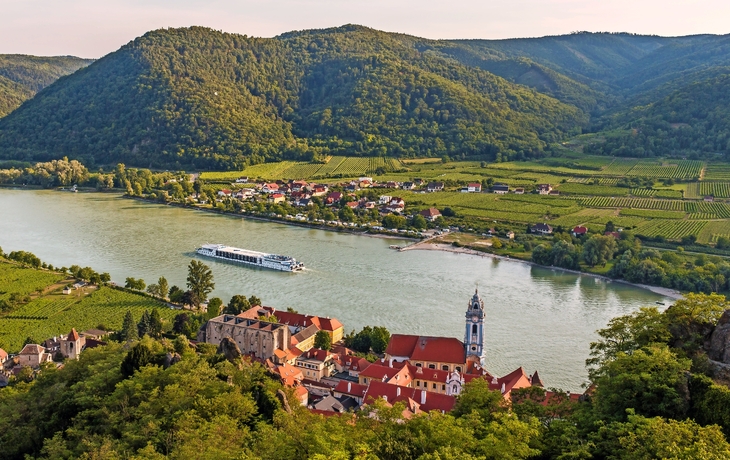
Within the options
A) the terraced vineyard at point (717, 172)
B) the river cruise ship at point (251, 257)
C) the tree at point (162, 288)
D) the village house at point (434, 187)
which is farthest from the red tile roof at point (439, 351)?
the terraced vineyard at point (717, 172)

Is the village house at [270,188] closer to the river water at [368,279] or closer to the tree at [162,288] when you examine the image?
the river water at [368,279]

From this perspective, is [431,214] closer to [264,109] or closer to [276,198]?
[276,198]

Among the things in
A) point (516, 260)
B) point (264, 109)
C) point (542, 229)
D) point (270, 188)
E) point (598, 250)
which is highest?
point (264, 109)

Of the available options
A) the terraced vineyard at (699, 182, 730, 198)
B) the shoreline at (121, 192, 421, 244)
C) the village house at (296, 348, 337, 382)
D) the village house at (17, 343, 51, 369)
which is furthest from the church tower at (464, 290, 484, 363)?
the terraced vineyard at (699, 182, 730, 198)

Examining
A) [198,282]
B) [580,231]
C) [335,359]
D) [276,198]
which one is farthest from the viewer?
[276,198]

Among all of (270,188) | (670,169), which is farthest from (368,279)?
(670,169)

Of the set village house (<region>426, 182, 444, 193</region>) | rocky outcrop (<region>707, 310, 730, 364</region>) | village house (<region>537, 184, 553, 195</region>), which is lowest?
rocky outcrop (<region>707, 310, 730, 364</region>)

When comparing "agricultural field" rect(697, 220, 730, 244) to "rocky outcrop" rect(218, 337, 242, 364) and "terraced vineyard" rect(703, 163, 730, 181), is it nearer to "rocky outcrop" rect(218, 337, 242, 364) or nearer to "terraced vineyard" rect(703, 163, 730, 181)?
"terraced vineyard" rect(703, 163, 730, 181)
